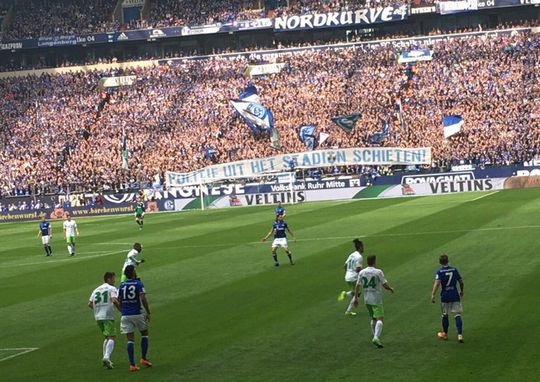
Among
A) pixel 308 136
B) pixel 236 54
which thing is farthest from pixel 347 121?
pixel 236 54

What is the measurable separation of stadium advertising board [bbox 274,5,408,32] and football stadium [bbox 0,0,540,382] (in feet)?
0.73

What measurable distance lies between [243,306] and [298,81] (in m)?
67.9

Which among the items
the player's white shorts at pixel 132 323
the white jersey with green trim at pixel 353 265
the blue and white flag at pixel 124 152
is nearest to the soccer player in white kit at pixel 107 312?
the player's white shorts at pixel 132 323

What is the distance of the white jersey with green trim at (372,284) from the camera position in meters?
22.0

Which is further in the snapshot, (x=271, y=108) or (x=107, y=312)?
(x=271, y=108)

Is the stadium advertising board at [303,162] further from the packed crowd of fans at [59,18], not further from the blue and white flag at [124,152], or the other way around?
the packed crowd of fans at [59,18]

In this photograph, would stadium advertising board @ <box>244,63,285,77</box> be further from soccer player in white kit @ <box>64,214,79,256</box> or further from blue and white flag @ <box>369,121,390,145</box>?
soccer player in white kit @ <box>64,214,79,256</box>

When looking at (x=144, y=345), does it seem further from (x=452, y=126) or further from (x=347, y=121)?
(x=347, y=121)

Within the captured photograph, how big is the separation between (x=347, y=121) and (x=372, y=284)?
205 ft

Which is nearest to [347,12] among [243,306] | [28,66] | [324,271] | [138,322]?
[28,66]

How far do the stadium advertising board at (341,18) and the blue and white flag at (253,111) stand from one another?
50.2ft

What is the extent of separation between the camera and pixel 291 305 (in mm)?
Result: 28156

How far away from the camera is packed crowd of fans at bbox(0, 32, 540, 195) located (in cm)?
8256

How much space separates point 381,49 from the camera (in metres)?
98.7
